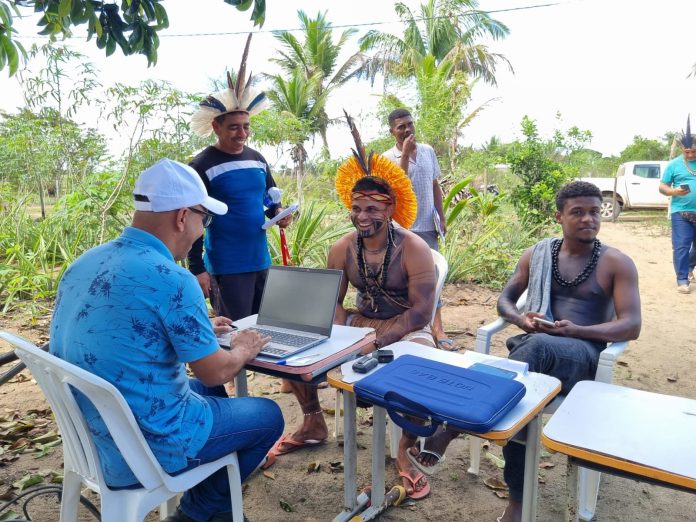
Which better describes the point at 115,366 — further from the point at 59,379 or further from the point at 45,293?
the point at 45,293

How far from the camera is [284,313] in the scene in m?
2.56

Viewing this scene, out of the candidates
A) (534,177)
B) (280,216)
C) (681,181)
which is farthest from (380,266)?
(534,177)

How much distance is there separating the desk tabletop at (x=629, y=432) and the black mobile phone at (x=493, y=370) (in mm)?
226

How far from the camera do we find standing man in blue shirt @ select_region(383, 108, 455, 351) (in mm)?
4461

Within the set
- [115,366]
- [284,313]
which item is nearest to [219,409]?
[115,366]

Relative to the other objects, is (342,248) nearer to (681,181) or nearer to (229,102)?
(229,102)

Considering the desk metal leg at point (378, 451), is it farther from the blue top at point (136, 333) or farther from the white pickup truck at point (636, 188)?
the white pickup truck at point (636, 188)

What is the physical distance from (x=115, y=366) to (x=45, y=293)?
211 inches

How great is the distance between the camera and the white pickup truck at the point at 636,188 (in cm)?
1384

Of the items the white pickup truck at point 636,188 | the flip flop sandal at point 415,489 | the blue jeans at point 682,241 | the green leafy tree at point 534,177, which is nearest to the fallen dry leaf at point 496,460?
the flip flop sandal at point 415,489

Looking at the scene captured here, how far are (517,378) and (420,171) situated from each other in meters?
3.01

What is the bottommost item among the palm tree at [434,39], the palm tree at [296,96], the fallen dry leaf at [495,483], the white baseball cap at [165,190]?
the fallen dry leaf at [495,483]

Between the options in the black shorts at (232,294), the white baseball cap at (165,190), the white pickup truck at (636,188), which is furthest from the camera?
the white pickup truck at (636,188)

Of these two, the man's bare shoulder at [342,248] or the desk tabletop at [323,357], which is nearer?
the desk tabletop at [323,357]
